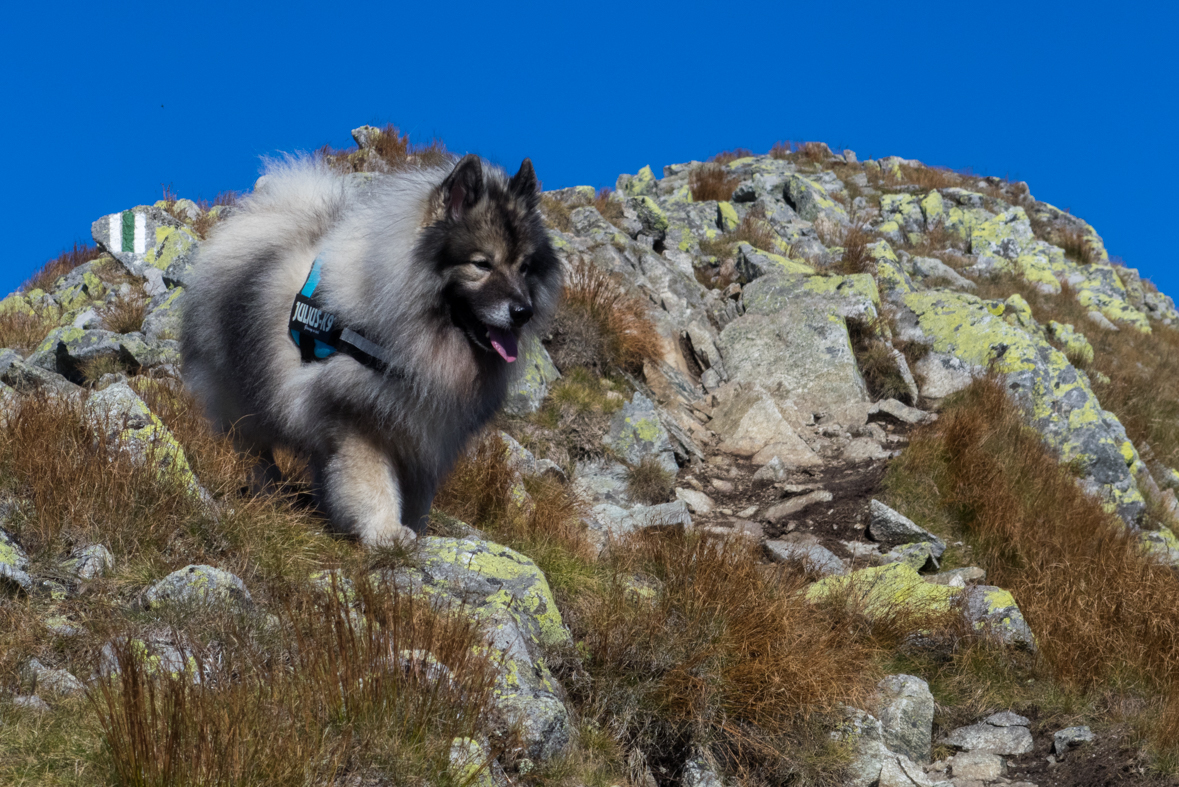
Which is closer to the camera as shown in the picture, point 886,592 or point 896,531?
point 886,592

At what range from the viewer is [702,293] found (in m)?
11.1

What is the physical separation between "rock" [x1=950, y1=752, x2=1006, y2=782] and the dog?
293 centimetres

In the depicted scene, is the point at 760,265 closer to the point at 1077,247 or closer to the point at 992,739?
the point at 992,739

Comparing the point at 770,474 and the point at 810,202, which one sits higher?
the point at 810,202

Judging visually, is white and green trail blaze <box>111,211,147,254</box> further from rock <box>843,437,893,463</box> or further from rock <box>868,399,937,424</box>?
rock <box>868,399,937,424</box>

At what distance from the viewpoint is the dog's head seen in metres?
4.11

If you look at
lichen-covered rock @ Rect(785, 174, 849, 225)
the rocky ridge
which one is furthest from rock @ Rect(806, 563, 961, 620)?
lichen-covered rock @ Rect(785, 174, 849, 225)

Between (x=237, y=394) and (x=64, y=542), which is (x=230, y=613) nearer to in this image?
(x=64, y=542)

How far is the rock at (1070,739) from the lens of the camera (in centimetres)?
411

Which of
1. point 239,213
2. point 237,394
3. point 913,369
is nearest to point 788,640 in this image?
point 237,394

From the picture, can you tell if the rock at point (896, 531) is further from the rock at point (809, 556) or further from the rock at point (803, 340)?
the rock at point (803, 340)

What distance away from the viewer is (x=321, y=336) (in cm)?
438

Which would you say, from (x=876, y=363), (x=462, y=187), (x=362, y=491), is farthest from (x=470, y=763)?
(x=876, y=363)

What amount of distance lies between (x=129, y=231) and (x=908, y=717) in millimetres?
9991
